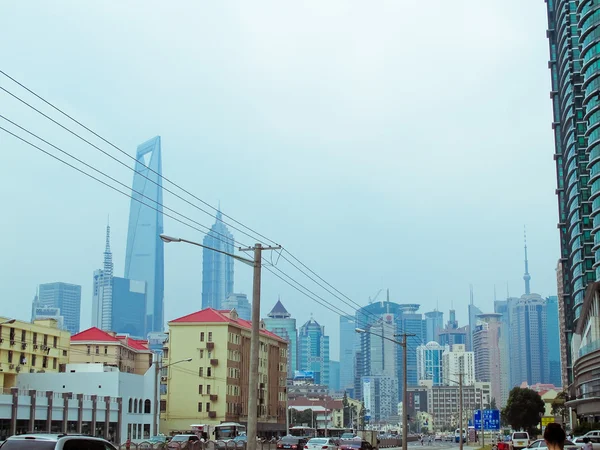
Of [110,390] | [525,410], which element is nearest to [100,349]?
[110,390]

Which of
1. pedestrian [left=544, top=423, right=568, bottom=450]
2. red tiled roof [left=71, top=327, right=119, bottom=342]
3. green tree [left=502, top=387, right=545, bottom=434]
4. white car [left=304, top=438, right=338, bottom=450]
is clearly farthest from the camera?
green tree [left=502, top=387, right=545, bottom=434]

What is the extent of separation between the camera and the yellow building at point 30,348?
98.1 metres

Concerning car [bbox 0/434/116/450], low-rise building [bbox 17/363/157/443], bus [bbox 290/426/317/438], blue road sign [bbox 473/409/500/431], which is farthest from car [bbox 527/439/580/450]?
bus [bbox 290/426/317/438]

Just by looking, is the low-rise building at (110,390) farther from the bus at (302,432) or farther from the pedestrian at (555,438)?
the pedestrian at (555,438)

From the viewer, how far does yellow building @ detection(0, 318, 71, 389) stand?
3861 inches

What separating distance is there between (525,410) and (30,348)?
7236 cm

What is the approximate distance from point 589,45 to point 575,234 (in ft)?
157

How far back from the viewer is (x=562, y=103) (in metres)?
163

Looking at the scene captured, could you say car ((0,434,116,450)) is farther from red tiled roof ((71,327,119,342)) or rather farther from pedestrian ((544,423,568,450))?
red tiled roof ((71,327,119,342))

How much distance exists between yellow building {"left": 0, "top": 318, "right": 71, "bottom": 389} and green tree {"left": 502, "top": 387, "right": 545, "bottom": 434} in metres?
66.2

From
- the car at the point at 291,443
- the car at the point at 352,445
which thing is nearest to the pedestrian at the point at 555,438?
the car at the point at 352,445

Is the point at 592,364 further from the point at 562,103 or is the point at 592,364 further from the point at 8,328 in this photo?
the point at 562,103

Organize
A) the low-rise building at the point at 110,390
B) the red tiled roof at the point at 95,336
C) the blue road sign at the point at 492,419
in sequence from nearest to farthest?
the blue road sign at the point at 492,419 < the low-rise building at the point at 110,390 < the red tiled roof at the point at 95,336

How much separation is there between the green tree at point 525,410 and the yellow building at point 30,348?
6622 centimetres
